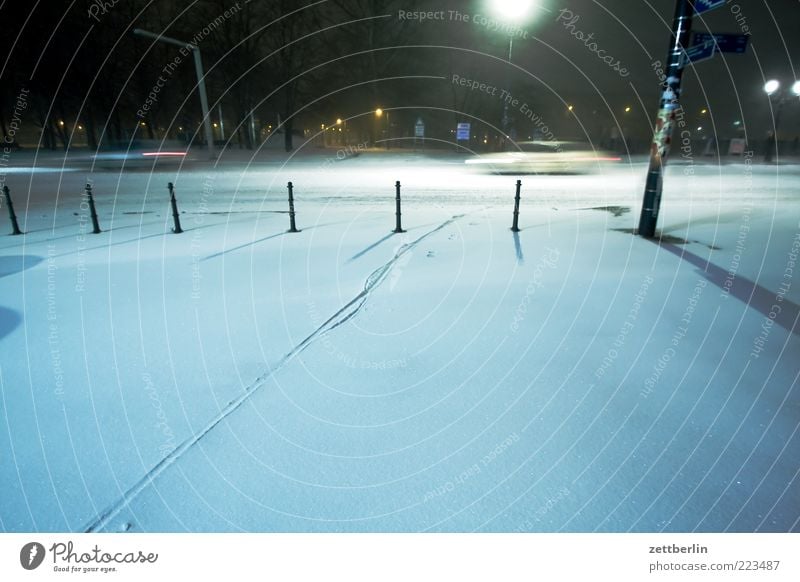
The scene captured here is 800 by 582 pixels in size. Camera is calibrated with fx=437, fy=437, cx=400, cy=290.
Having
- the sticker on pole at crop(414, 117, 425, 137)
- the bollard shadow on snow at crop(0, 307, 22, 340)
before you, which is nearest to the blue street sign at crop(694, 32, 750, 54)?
the bollard shadow on snow at crop(0, 307, 22, 340)

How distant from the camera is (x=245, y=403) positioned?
3.25 metres

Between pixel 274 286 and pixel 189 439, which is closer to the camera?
pixel 189 439

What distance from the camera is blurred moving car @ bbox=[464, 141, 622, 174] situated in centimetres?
1917

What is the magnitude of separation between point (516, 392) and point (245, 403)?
205 cm

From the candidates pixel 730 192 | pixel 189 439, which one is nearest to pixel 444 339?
pixel 189 439

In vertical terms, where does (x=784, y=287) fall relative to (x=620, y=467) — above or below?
above

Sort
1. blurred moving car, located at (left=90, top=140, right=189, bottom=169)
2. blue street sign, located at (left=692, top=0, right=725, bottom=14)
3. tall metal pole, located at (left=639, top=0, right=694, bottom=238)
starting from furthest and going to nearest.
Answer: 1. blurred moving car, located at (left=90, top=140, right=189, bottom=169)
2. tall metal pole, located at (left=639, top=0, right=694, bottom=238)
3. blue street sign, located at (left=692, top=0, right=725, bottom=14)

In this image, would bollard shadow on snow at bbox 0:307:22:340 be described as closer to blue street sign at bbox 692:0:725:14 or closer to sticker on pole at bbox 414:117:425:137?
blue street sign at bbox 692:0:725:14

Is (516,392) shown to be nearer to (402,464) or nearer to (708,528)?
(402,464)

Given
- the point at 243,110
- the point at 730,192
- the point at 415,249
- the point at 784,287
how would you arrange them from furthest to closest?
the point at 243,110
the point at 730,192
the point at 415,249
the point at 784,287

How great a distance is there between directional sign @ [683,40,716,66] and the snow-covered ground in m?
2.68

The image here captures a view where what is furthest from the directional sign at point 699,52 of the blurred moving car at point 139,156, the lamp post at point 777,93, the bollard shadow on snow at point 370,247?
the blurred moving car at point 139,156

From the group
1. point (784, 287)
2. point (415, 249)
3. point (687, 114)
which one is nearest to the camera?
point (784, 287)

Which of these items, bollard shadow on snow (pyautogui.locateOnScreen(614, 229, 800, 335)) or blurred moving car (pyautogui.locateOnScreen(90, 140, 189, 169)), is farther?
blurred moving car (pyautogui.locateOnScreen(90, 140, 189, 169))
